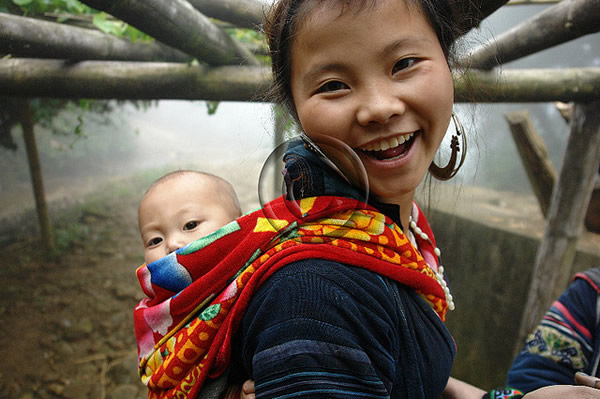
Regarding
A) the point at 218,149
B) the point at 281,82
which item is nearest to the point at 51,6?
the point at 281,82

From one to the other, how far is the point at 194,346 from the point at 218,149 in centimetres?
2228

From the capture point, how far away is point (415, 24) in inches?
32.0

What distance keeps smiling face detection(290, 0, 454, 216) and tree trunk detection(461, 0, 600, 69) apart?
0.80m

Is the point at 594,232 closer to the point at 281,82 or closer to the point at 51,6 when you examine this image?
the point at 281,82

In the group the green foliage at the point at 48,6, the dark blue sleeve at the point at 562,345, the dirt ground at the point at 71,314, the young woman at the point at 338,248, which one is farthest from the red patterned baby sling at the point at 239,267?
the dirt ground at the point at 71,314

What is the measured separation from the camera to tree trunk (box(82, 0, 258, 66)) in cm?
152

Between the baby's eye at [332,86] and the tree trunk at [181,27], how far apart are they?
110cm

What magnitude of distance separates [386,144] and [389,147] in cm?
1

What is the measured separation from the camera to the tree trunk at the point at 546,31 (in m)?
1.67

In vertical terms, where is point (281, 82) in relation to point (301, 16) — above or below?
below

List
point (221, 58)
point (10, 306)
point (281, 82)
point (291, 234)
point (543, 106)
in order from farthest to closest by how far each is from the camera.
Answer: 1. point (543, 106)
2. point (10, 306)
3. point (221, 58)
4. point (281, 82)
5. point (291, 234)

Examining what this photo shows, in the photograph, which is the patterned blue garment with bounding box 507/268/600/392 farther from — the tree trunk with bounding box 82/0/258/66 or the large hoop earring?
the tree trunk with bounding box 82/0/258/66

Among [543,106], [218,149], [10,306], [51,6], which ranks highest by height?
[51,6]

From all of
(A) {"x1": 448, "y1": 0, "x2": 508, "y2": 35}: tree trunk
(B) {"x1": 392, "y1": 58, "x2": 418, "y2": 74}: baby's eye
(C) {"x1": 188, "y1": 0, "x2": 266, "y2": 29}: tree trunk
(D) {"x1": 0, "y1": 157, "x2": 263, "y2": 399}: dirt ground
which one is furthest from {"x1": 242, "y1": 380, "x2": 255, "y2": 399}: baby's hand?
(C) {"x1": 188, "y1": 0, "x2": 266, "y2": 29}: tree trunk
